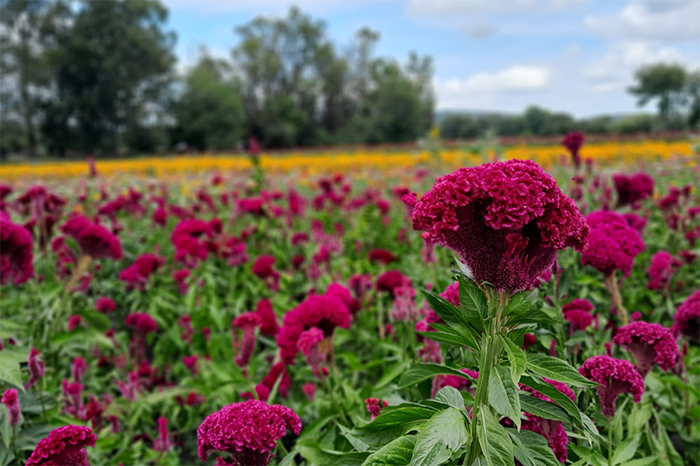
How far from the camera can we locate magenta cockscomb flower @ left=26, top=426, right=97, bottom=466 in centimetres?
120

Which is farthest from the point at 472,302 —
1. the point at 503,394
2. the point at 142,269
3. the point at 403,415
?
the point at 142,269

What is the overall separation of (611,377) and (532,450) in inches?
14.0

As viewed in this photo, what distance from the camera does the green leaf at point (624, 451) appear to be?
157 cm

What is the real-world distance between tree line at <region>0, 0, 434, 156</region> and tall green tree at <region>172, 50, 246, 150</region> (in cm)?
10

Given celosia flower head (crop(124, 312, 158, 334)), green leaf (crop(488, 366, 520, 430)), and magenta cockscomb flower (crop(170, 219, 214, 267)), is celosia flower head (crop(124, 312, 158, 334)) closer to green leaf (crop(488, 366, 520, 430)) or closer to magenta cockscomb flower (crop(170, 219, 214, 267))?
magenta cockscomb flower (crop(170, 219, 214, 267))

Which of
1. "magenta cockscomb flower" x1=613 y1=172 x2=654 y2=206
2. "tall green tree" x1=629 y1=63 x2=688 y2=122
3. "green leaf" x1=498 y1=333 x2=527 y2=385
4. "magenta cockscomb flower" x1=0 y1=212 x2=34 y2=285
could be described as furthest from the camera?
"tall green tree" x1=629 y1=63 x2=688 y2=122

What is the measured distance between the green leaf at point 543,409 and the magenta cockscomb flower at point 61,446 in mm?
1000

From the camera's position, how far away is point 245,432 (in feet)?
4.00

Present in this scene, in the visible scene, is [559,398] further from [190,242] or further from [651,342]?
[190,242]

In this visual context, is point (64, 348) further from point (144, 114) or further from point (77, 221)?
point (144, 114)

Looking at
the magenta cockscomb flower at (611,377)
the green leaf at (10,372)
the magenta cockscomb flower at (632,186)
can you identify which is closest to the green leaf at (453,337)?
the magenta cockscomb flower at (611,377)

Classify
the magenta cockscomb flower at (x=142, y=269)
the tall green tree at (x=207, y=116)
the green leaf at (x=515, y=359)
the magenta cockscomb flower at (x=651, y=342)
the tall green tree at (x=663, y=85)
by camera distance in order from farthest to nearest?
the tall green tree at (x=663, y=85), the tall green tree at (x=207, y=116), the magenta cockscomb flower at (x=142, y=269), the magenta cockscomb flower at (x=651, y=342), the green leaf at (x=515, y=359)

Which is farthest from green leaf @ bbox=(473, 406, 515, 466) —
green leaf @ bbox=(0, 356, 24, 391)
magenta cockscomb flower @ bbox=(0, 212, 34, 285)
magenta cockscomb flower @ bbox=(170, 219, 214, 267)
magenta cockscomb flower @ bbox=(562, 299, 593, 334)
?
magenta cockscomb flower @ bbox=(170, 219, 214, 267)

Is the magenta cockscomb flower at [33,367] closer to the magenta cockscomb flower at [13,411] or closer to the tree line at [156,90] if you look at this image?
the magenta cockscomb flower at [13,411]
